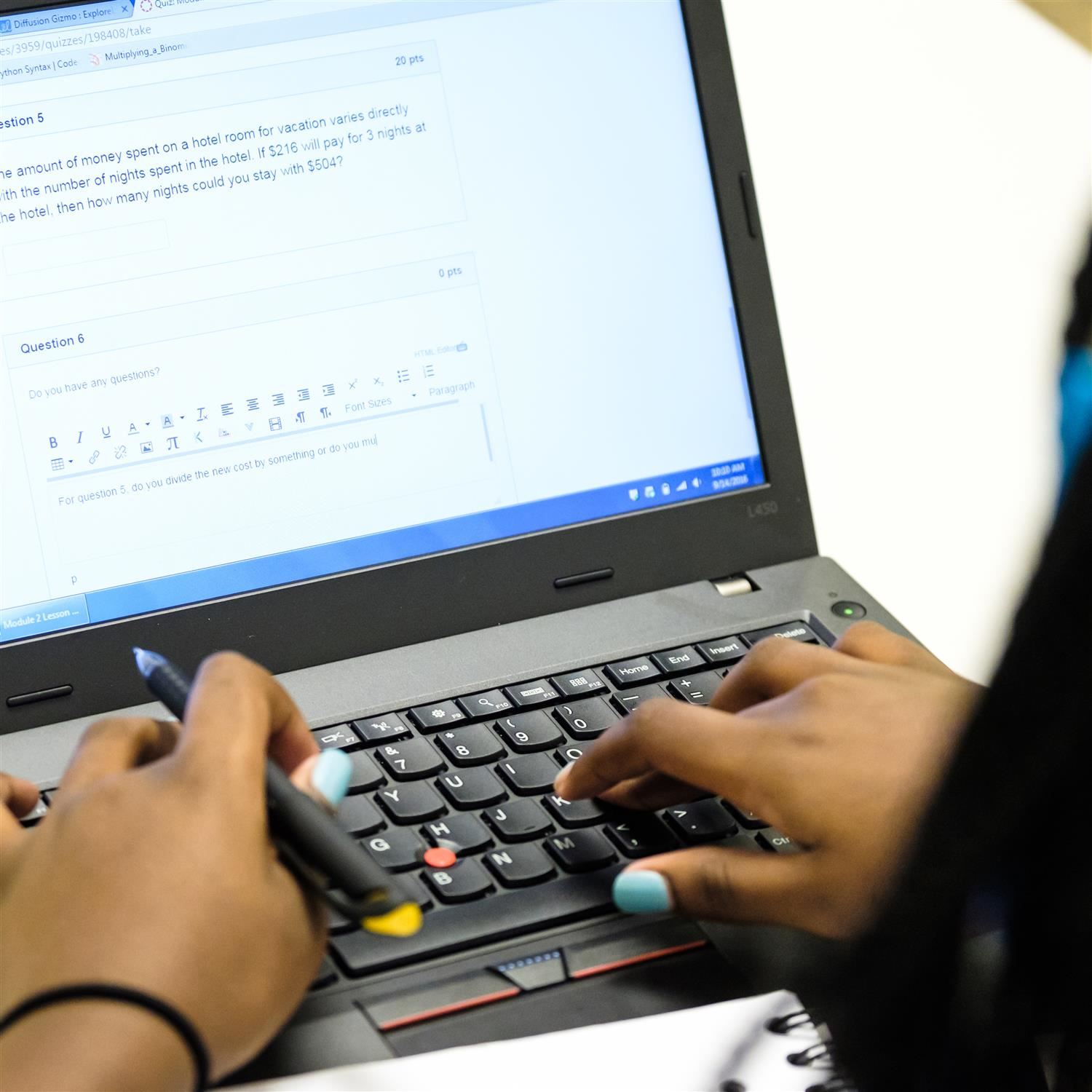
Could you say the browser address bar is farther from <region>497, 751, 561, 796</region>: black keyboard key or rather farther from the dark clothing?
the dark clothing

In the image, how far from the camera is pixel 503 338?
66 centimetres

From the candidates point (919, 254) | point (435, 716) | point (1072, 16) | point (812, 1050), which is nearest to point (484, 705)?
point (435, 716)

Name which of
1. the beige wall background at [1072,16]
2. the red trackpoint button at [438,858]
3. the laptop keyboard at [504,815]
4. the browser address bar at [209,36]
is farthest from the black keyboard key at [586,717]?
the beige wall background at [1072,16]

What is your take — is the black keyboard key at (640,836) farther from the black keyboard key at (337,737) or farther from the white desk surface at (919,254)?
the white desk surface at (919,254)

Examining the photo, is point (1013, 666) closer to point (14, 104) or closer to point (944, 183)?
point (14, 104)

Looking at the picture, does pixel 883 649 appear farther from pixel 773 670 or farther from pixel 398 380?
pixel 398 380

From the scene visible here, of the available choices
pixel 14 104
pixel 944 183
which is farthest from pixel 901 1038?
pixel 944 183

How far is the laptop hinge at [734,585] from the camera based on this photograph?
700 mm

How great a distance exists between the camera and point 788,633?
0.67 metres

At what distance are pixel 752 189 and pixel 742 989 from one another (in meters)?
0.42

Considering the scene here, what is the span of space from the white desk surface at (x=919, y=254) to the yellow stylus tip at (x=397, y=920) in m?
0.46

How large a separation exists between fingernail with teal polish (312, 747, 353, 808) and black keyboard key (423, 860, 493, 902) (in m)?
0.06

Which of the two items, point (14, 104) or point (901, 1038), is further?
point (14, 104)

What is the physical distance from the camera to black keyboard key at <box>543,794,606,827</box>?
0.54 metres
